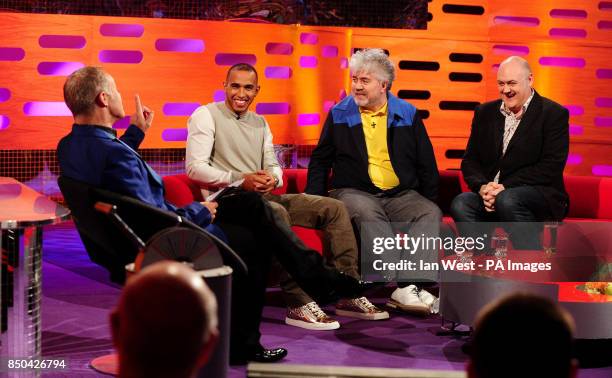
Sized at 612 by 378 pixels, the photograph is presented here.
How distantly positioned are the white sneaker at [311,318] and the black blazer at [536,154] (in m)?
1.37

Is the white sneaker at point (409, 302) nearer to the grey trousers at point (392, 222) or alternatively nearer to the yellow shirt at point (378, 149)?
the grey trousers at point (392, 222)

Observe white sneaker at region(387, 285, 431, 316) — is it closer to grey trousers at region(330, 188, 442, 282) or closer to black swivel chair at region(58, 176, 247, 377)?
grey trousers at region(330, 188, 442, 282)

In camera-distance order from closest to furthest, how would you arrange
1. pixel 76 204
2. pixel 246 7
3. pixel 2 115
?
pixel 76 204 → pixel 2 115 → pixel 246 7

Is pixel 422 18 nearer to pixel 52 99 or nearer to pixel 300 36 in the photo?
pixel 300 36

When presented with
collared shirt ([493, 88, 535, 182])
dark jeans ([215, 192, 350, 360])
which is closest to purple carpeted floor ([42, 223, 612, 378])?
dark jeans ([215, 192, 350, 360])

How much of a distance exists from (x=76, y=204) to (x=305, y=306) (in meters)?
1.50

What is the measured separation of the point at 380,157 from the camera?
538cm

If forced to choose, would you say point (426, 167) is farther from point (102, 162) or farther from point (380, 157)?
point (102, 162)

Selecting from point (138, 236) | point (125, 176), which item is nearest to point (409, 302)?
point (138, 236)

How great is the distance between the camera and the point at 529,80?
5.47 m

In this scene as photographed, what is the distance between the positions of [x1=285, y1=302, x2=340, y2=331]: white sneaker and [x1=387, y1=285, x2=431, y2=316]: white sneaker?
47cm

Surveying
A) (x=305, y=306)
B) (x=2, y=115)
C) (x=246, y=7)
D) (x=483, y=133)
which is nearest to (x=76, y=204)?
(x=305, y=306)

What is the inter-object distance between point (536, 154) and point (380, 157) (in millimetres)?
914
